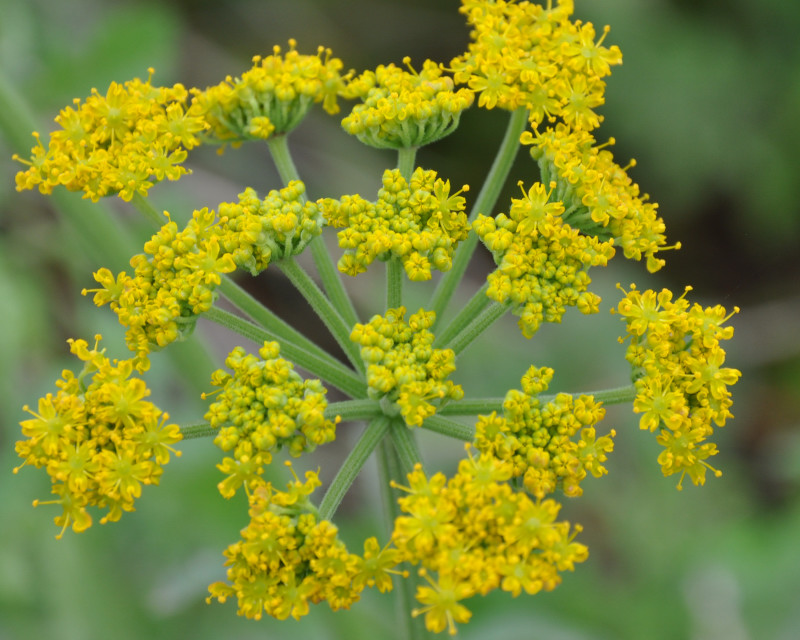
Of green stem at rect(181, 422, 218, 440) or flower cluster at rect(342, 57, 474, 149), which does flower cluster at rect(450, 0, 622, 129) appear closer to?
flower cluster at rect(342, 57, 474, 149)

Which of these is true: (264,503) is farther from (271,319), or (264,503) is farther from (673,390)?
(673,390)

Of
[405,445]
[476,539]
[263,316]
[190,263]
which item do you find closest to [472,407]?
[405,445]

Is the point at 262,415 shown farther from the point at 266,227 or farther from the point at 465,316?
the point at 465,316

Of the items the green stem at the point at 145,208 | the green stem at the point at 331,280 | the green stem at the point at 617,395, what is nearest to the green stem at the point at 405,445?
the green stem at the point at 331,280

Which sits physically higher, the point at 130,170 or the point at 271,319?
the point at 130,170

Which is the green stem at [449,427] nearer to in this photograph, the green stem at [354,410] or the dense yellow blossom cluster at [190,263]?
the green stem at [354,410]

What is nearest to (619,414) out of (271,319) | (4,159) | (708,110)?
(708,110)
